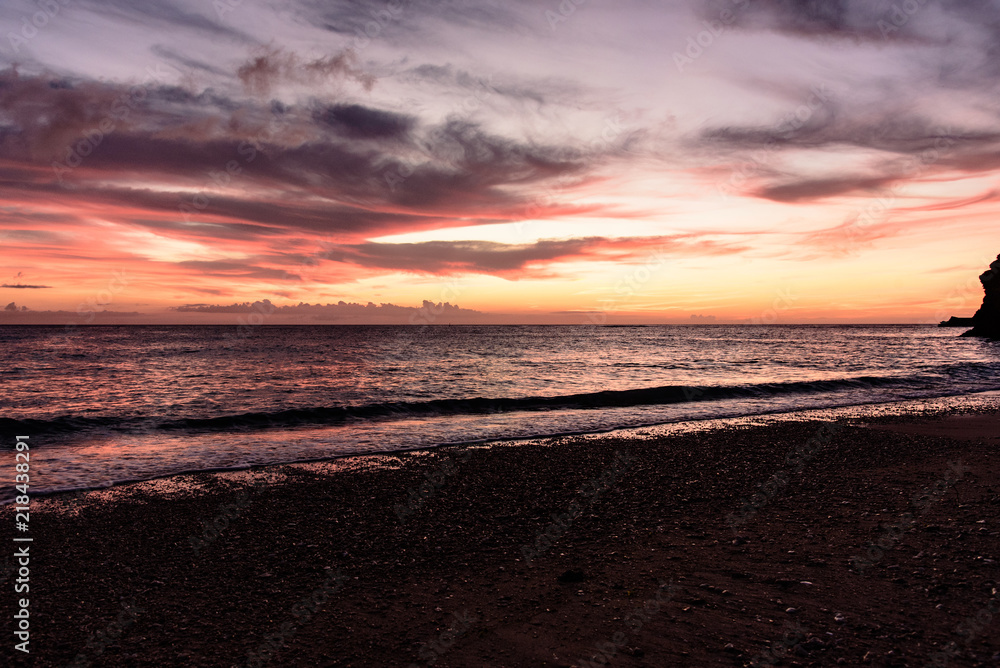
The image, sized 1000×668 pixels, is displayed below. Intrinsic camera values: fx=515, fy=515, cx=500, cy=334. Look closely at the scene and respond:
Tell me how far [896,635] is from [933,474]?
8592 mm

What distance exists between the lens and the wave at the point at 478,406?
20.2 meters

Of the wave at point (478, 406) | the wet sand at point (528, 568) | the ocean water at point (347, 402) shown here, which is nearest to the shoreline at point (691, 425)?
the ocean water at point (347, 402)

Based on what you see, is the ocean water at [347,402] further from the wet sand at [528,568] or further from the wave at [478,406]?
the wet sand at [528,568]

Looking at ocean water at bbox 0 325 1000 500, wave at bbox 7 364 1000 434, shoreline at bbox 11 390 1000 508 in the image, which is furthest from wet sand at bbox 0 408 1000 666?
wave at bbox 7 364 1000 434

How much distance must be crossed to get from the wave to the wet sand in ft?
30.4

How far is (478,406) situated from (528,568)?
18.2 meters

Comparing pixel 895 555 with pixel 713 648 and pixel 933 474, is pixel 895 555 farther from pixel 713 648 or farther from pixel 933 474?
pixel 933 474

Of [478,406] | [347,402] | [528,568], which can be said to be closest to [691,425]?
[478,406]

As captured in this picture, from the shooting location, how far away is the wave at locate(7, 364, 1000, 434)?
20250 mm

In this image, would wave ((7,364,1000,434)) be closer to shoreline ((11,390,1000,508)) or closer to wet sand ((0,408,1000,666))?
shoreline ((11,390,1000,508))

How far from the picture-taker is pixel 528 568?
7391mm

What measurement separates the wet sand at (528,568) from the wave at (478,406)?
9.28m

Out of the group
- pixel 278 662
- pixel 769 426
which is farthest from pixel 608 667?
pixel 769 426

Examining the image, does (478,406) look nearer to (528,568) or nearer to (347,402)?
(347,402)
